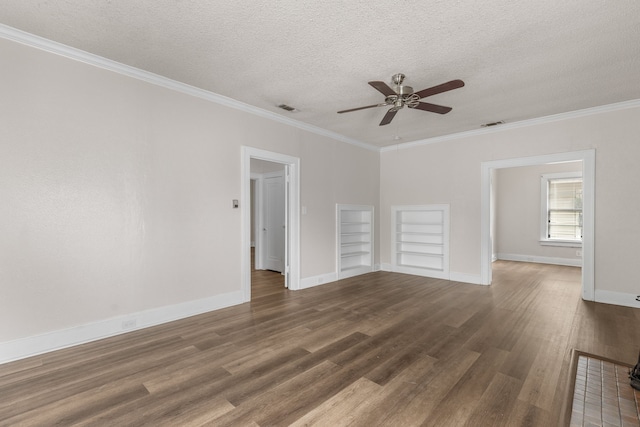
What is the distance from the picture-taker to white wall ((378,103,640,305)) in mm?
4137

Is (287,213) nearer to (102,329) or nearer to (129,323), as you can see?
(129,323)

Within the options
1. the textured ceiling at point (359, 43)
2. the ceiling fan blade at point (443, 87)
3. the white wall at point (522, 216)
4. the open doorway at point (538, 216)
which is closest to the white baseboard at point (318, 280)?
the textured ceiling at point (359, 43)

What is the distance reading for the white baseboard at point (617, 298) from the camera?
161 inches

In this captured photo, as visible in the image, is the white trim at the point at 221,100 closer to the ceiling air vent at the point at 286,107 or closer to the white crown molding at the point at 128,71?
the white crown molding at the point at 128,71

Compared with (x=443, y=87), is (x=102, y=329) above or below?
below

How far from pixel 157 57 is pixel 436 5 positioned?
2.64 meters

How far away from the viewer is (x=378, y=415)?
186cm

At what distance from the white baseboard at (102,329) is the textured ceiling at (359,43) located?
2710 mm

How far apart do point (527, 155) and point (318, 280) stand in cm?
419

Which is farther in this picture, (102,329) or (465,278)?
(465,278)

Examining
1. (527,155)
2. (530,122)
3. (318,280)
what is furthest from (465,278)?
(530,122)

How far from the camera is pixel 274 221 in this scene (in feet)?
22.0

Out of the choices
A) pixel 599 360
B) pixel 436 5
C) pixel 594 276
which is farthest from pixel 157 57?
pixel 594 276

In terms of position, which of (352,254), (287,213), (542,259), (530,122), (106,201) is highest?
(530,122)
